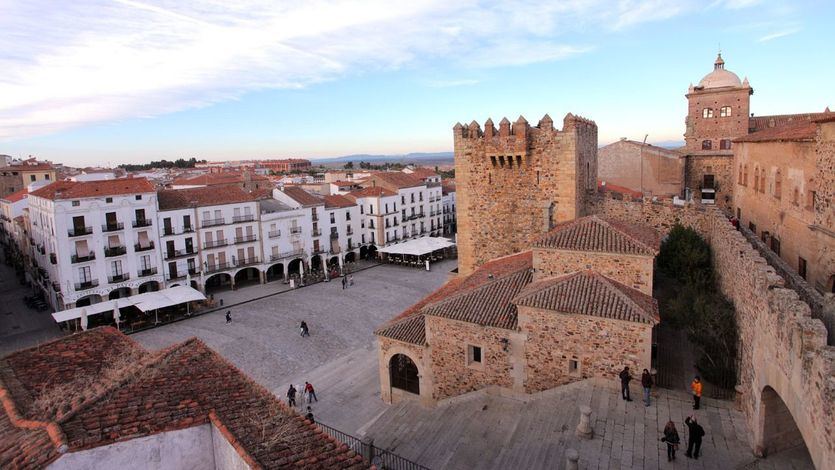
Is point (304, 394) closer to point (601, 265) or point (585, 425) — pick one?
point (585, 425)

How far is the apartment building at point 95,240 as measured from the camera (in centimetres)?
2895

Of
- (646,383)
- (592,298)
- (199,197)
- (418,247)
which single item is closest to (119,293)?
(199,197)

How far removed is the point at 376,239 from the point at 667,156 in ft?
84.5

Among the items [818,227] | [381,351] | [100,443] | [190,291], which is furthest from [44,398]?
[190,291]

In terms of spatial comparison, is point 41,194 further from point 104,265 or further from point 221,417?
point 221,417

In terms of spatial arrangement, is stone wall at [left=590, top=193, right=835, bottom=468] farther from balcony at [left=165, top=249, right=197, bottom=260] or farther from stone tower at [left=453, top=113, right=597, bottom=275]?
balcony at [left=165, top=249, right=197, bottom=260]

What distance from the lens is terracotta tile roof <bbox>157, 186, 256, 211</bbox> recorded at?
113 feet

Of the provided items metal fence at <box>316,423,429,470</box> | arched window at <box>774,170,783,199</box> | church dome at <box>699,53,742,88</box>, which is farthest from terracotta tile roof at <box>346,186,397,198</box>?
metal fence at <box>316,423,429,470</box>

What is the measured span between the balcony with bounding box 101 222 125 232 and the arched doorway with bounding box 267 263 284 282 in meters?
10.7

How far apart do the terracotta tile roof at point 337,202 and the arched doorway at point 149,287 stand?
1436 centimetres

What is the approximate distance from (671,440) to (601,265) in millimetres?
5012

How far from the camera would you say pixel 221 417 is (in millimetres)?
6984

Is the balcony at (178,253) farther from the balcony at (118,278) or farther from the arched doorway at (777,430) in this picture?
the arched doorway at (777,430)

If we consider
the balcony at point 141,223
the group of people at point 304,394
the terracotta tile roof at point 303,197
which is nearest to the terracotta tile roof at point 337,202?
the terracotta tile roof at point 303,197
